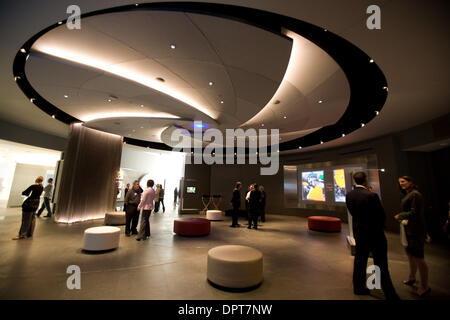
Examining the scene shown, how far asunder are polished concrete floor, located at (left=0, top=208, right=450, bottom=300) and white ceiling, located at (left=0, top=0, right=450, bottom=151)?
3.95m

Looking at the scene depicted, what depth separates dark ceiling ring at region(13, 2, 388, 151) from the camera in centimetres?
298

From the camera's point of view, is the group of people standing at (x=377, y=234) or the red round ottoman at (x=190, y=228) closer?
the group of people standing at (x=377, y=234)

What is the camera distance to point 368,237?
107 inches

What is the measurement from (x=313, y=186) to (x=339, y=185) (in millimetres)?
1497

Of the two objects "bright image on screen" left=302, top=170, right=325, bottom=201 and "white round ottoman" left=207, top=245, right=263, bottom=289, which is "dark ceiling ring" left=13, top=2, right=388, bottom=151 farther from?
"bright image on screen" left=302, top=170, right=325, bottom=201

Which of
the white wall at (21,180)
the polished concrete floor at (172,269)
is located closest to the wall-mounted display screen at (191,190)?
the polished concrete floor at (172,269)

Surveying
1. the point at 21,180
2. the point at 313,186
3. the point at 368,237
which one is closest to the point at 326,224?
the point at 313,186

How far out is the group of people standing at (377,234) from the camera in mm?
2662

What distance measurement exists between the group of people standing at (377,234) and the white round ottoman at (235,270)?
1.43 meters

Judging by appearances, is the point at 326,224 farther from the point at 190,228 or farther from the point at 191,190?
the point at 191,190

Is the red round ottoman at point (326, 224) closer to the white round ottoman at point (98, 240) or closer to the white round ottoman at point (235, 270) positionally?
the white round ottoman at point (235, 270)

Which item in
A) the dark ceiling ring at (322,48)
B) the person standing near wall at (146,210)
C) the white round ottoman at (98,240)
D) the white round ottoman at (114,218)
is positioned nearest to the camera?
the dark ceiling ring at (322,48)

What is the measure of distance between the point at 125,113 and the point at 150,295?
6646 millimetres

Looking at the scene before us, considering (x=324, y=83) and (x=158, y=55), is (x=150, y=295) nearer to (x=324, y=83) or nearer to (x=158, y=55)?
(x=158, y=55)
